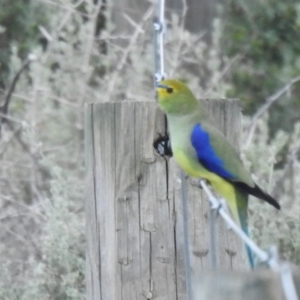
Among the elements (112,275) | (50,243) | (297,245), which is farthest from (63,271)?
(112,275)

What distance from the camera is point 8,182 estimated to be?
5316mm

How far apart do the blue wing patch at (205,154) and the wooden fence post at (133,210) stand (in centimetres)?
20

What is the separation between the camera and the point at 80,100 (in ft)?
18.3

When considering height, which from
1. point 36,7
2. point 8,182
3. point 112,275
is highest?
point 36,7

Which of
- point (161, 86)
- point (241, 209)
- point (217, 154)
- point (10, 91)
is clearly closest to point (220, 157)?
point (217, 154)

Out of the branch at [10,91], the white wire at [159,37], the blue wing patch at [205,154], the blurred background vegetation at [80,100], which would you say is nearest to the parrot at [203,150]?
the blue wing patch at [205,154]

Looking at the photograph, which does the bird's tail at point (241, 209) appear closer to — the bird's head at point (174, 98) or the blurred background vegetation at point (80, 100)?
the bird's head at point (174, 98)

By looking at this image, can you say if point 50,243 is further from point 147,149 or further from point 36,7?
point 36,7

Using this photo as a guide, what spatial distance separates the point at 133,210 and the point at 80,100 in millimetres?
3041

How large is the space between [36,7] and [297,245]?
4987 millimetres

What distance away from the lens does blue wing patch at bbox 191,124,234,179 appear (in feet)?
9.40

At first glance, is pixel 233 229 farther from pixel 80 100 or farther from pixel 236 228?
pixel 80 100

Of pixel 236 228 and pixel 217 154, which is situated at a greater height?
pixel 217 154

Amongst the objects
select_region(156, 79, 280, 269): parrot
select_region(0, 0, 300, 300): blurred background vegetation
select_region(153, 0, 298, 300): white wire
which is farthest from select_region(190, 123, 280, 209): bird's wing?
select_region(0, 0, 300, 300): blurred background vegetation
